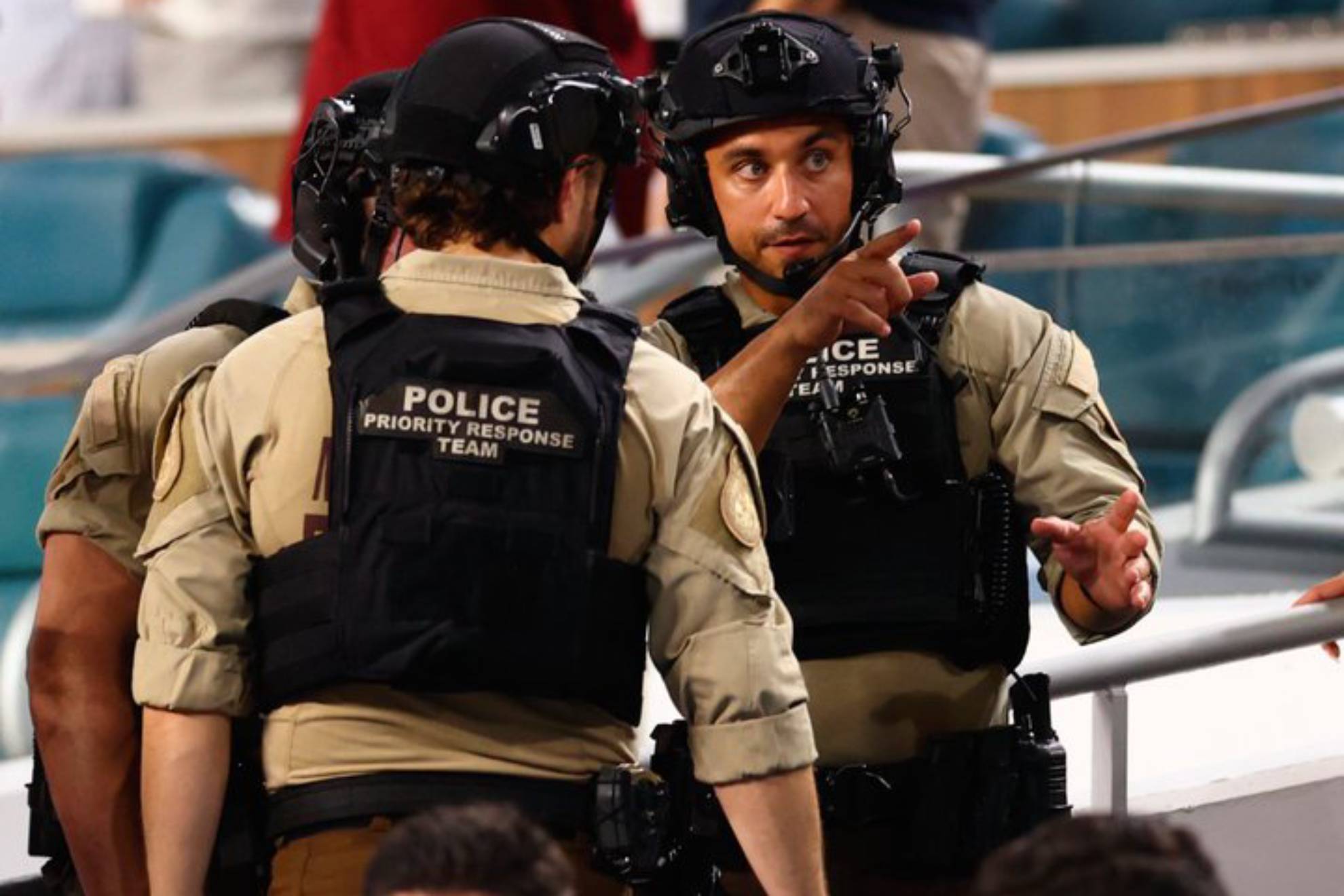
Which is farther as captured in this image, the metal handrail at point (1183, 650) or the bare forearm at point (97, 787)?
the metal handrail at point (1183, 650)

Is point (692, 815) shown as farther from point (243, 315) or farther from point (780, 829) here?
point (243, 315)

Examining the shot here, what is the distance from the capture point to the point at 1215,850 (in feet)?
10.2

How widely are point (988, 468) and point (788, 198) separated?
0.31 metres

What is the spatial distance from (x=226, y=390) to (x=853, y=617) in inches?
25.7

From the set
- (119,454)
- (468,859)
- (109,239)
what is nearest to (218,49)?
(109,239)

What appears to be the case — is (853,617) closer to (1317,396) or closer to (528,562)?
(528,562)

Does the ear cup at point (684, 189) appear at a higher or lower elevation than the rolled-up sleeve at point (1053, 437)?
higher

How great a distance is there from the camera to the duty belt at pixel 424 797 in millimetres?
2033

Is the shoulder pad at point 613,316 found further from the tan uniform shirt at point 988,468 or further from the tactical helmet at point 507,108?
the tan uniform shirt at point 988,468

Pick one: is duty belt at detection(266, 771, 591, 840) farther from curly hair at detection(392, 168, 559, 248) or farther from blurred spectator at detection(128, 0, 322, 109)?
blurred spectator at detection(128, 0, 322, 109)

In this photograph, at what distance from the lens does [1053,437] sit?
246 centimetres

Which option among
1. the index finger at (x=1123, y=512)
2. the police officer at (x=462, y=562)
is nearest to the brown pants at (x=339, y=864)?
the police officer at (x=462, y=562)

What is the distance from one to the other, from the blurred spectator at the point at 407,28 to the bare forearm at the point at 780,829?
2.75 m

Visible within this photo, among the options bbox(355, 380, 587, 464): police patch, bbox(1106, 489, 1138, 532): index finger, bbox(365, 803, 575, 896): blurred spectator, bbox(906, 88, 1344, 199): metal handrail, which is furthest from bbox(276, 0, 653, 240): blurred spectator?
bbox(365, 803, 575, 896): blurred spectator
